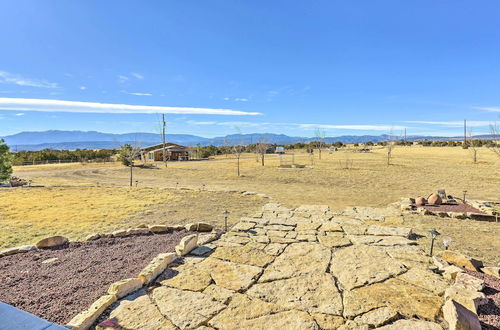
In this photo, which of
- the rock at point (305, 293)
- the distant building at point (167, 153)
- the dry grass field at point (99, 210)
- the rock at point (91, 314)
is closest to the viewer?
the rock at point (91, 314)

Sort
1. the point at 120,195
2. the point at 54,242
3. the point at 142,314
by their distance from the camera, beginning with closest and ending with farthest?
1. the point at 142,314
2. the point at 54,242
3. the point at 120,195

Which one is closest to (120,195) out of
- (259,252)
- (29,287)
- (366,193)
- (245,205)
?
(245,205)

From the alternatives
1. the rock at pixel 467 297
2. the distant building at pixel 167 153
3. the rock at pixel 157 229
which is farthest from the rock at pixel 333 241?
the distant building at pixel 167 153

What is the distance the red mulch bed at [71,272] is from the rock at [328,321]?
106 inches

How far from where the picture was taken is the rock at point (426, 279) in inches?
136

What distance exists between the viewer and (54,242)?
5.25m

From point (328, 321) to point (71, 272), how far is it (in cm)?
385

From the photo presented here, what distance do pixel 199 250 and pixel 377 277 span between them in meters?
2.97

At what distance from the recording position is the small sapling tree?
15953mm

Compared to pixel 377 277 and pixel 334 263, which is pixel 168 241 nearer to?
pixel 334 263

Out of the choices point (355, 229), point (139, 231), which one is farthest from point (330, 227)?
point (139, 231)

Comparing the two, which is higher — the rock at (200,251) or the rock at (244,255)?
the rock at (200,251)

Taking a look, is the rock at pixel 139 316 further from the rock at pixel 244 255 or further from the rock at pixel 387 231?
the rock at pixel 387 231

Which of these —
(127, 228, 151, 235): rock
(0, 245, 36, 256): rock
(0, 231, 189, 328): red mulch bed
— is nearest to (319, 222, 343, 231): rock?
(0, 231, 189, 328): red mulch bed
